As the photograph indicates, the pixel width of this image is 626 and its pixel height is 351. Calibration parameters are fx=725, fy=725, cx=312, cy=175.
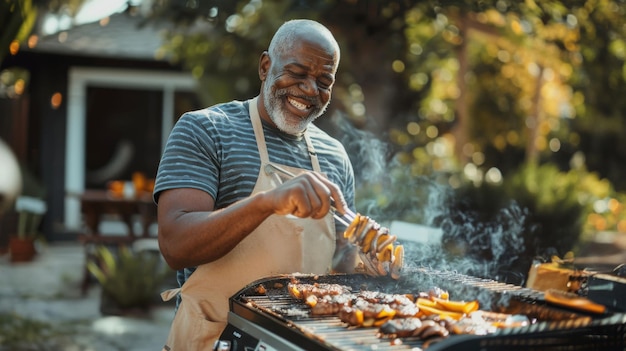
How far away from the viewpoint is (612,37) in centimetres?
576

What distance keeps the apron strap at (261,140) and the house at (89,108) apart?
9.20 meters

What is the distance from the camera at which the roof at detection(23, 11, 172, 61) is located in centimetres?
1144

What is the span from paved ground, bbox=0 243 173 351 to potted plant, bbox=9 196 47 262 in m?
0.46

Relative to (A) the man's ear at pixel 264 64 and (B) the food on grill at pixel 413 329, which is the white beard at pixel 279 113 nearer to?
(A) the man's ear at pixel 264 64

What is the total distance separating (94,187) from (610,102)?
8531mm

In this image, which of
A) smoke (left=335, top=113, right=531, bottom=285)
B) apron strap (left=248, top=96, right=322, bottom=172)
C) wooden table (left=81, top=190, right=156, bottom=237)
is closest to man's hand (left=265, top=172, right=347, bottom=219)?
apron strap (left=248, top=96, right=322, bottom=172)

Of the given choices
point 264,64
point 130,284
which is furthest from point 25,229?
point 264,64

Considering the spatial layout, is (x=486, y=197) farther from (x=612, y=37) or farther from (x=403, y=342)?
(x=403, y=342)

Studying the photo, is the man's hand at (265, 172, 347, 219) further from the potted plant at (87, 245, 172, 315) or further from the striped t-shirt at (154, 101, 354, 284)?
the potted plant at (87, 245, 172, 315)

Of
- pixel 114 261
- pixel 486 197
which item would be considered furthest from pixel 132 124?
pixel 486 197

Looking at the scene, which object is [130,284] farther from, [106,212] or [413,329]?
[413,329]

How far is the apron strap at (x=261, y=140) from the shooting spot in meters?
2.60

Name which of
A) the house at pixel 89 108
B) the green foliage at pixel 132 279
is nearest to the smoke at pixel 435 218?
the green foliage at pixel 132 279

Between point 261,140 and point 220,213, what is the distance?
487 mm
